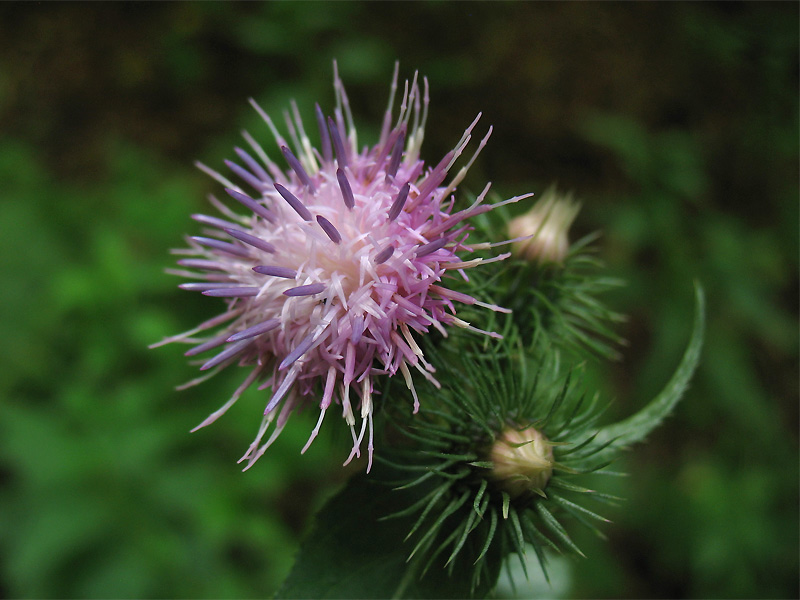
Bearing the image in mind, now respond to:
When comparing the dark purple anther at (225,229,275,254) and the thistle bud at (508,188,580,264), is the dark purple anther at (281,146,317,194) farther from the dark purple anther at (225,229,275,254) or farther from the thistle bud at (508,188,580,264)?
the thistle bud at (508,188,580,264)

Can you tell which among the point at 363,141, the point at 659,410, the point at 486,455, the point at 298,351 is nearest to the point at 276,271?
the point at 298,351

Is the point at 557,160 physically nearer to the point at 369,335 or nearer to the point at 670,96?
the point at 670,96

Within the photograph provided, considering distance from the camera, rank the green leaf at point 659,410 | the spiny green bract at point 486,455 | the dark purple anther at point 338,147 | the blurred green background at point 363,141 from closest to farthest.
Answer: the spiny green bract at point 486,455 < the dark purple anther at point 338,147 < the green leaf at point 659,410 < the blurred green background at point 363,141

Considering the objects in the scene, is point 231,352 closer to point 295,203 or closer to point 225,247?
point 225,247

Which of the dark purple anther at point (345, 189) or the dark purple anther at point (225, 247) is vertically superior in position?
the dark purple anther at point (345, 189)

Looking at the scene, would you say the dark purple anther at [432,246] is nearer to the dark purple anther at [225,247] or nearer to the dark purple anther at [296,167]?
the dark purple anther at [296,167]

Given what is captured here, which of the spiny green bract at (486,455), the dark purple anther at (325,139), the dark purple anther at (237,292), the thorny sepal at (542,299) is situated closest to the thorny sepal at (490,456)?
the spiny green bract at (486,455)

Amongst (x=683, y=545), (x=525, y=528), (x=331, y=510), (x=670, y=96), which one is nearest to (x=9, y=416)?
(x=331, y=510)
